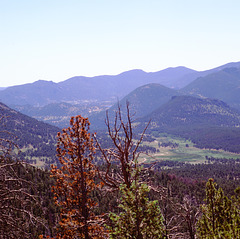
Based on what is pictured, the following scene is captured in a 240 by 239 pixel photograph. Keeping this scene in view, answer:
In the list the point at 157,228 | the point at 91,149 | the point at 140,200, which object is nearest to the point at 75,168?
the point at 91,149

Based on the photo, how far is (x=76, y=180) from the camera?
15023mm

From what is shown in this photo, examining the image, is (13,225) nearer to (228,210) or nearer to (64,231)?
(64,231)

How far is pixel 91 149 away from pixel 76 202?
3175 mm

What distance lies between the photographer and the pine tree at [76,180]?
14.4 meters

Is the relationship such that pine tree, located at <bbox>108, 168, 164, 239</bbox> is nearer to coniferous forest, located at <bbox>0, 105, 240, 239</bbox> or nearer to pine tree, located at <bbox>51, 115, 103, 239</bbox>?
coniferous forest, located at <bbox>0, 105, 240, 239</bbox>

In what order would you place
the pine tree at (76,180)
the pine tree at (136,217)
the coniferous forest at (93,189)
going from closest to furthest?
the coniferous forest at (93,189)
the pine tree at (136,217)
the pine tree at (76,180)

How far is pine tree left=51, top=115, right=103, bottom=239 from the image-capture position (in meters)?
14.4

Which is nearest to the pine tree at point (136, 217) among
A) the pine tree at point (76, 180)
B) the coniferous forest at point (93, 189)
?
the coniferous forest at point (93, 189)

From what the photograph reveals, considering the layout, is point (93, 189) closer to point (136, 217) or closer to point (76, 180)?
point (76, 180)

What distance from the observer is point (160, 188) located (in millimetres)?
11477

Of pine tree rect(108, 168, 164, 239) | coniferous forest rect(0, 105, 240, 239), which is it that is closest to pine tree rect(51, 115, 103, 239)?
coniferous forest rect(0, 105, 240, 239)

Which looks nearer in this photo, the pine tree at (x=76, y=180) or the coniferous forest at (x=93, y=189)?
A: the coniferous forest at (x=93, y=189)

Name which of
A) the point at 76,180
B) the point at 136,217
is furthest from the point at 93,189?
the point at 136,217

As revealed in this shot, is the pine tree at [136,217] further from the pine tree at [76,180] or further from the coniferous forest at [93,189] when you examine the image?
the pine tree at [76,180]
